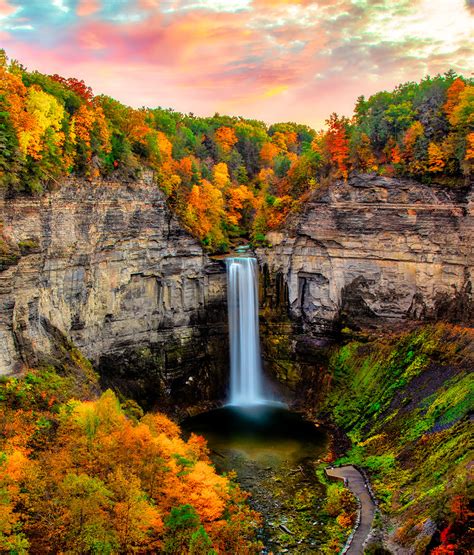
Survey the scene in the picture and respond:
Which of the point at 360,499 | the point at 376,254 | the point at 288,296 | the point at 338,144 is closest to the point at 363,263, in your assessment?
the point at 376,254

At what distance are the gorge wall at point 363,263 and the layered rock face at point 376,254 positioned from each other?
0.26 ft

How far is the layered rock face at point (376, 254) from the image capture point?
1753 inches

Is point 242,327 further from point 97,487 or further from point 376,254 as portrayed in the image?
point 97,487

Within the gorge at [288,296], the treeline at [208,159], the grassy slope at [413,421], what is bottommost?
the grassy slope at [413,421]

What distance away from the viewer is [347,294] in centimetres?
5062

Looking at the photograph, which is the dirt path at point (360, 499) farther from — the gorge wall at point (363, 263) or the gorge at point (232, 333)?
the gorge wall at point (363, 263)

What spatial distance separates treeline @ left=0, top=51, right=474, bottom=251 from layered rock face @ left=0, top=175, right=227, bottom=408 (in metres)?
1.97

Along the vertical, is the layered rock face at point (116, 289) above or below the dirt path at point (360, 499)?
above

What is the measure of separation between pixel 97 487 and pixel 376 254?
110ft

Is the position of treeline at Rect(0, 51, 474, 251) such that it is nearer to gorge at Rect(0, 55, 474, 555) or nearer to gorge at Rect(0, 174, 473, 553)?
gorge at Rect(0, 55, 474, 555)

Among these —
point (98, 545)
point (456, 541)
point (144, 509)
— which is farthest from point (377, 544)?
point (98, 545)

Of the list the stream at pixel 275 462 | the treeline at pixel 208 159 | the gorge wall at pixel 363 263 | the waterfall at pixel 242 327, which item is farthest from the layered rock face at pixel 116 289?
the gorge wall at pixel 363 263

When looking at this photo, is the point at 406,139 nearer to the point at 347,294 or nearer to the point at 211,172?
the point at 347,294

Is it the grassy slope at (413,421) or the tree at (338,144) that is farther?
the tree at (338,144)
